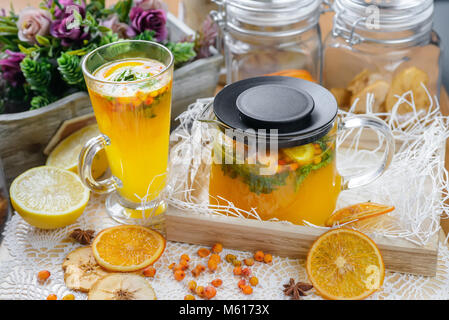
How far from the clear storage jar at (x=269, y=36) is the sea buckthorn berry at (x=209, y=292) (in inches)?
25.0

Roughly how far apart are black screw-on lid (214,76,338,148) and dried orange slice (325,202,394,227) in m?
0.21

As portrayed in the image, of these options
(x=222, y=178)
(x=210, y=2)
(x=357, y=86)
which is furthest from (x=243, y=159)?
(x=210, y=2)

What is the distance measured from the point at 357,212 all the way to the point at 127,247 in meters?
0.51

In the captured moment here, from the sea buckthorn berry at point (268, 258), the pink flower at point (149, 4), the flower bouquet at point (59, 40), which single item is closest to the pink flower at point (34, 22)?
the flower bouquet at point (59, 40)

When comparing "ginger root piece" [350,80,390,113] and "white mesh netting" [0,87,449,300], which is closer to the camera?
"white mesh netting" [0,87,449,300]

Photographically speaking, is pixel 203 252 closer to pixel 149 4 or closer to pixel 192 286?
pixel 192 286

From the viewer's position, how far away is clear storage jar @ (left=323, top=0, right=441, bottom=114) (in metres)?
1.37

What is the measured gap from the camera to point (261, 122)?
1000 mm

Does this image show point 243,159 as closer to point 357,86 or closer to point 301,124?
point 301,124

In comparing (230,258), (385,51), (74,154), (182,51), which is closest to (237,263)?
(230,258)

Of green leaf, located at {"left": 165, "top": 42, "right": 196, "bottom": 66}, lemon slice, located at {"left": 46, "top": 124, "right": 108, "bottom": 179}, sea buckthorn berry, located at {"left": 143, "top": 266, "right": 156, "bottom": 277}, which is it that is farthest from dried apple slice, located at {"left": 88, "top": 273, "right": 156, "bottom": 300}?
green leaf, located at {"left": 165, "top": 42, "right": 196, "bottom": 66}

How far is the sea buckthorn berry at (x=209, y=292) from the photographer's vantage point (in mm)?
1048

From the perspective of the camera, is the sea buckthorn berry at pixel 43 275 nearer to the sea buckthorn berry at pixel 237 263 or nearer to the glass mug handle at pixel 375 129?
the sea buckthorn berry at pixel 237 263

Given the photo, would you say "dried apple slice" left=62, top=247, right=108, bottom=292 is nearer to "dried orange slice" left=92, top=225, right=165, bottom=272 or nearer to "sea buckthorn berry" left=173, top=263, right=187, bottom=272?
"dried orange slice" left=92, top=225, right=165, bottom=272
